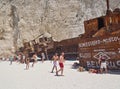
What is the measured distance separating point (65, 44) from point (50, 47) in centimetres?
358

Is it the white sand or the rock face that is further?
the rock face

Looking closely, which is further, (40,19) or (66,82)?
(40,19)

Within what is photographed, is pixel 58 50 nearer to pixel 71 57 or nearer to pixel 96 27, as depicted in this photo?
pixel 71 57

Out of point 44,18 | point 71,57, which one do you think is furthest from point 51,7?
point 71,57

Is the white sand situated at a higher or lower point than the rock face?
lower

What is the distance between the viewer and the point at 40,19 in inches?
2480

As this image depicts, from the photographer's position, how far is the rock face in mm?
60219

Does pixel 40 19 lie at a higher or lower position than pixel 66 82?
higher

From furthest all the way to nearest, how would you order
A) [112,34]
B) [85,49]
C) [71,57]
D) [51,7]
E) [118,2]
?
[118,2] → [51,7] → [71,57] → [85,49] → [112,34]

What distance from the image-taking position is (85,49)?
21.0 m

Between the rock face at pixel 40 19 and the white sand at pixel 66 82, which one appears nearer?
the white sand at pixel 66 82

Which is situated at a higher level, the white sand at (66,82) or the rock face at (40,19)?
the rock face at (40,19)

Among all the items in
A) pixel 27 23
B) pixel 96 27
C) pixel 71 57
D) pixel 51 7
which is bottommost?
pixel 71 57

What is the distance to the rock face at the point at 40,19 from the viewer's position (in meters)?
60.2
